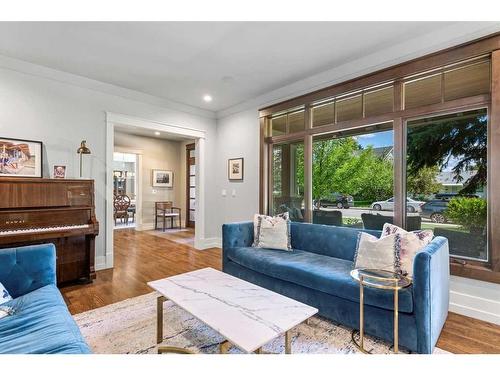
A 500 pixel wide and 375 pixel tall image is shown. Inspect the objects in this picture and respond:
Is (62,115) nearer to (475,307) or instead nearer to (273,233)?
(273,233)

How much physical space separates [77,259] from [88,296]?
626 millimetres

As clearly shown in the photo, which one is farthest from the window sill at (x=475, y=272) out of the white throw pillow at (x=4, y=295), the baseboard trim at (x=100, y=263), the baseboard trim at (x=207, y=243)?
the baseboard trim at (x=100, y=263)

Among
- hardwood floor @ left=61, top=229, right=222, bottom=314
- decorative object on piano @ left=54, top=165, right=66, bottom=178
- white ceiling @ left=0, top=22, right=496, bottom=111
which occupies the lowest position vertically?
hardwood floor @ left=61, top=229, right=222, bottom=314

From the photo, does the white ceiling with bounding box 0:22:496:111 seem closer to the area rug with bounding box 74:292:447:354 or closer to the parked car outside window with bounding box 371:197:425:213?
the parked car outside window with bounding box 371:197:425:213

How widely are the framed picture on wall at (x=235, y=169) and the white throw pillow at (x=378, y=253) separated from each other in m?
2.75

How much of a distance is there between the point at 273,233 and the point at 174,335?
157 centimetres

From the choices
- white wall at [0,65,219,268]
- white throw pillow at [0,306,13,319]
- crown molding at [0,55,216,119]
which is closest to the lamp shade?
white wall at [0,65,219,268]

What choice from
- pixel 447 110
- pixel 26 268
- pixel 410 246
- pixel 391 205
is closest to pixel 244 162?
pixel 391 205

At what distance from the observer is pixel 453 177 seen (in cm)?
261

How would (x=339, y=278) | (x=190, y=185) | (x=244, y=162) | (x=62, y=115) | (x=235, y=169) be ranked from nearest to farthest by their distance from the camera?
(x=339, y=278), (x=62, y=115), (x=244, y=162), (x=235, y=169), (x=190, y=185)

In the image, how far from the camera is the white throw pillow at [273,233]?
315 cm

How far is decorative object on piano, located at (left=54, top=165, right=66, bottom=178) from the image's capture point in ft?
11.1

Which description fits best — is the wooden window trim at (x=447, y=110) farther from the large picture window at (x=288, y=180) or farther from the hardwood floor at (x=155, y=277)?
the hardwood floor at (x=155, y=277)

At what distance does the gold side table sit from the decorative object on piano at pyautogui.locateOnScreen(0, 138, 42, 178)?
3.78m
